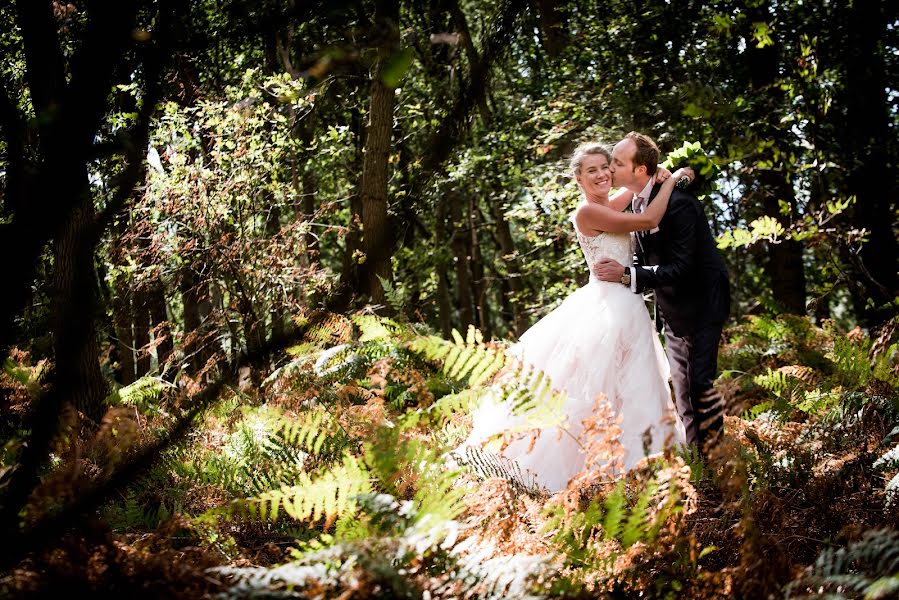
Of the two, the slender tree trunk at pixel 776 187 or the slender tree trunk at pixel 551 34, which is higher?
the slender tree trunk at pixel 551 34

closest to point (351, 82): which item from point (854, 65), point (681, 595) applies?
point (854, 65)

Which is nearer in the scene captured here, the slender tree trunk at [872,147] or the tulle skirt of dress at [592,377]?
the tulle skirt of dress at [592,377]

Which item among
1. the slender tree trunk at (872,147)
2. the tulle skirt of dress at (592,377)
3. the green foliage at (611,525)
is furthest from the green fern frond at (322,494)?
the slender tree trunk at (872,147)

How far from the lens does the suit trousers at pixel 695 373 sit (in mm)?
4902

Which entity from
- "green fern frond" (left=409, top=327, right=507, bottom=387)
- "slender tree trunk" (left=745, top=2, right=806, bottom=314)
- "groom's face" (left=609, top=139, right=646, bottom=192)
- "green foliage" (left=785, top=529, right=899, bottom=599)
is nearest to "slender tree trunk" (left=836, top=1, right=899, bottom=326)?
"slender tree trunk" (left=745, top=2, right=806, bottom=314)

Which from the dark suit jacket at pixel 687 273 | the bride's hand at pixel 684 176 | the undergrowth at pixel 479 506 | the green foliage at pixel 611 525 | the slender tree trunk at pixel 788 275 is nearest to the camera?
the undergrowth at pixel 479 506

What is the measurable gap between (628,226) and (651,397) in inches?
50.9

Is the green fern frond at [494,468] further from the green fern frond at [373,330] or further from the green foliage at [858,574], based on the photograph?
the green fern frond at [373,330]

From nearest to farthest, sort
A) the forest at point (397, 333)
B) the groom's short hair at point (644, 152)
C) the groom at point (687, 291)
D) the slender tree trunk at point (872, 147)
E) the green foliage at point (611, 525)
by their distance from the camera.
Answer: the forest at point (397, 333)
the green foliage at point (611, 525)
the groom at point (687, 291)
the groom's short hair at point (644, 152)
the slender tree trunk at point (872, 147)

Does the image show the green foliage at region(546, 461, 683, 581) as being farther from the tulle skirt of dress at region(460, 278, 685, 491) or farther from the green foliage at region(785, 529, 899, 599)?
the tulle skirt of dress at region(460, 278, 685, 491)

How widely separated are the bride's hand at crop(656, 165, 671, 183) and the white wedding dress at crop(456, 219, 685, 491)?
906 mm

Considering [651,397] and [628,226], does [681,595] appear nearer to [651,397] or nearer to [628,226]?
[651,397]

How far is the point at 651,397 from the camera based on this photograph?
4.95m

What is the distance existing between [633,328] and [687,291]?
478mm
